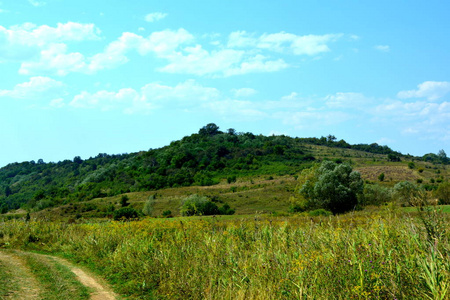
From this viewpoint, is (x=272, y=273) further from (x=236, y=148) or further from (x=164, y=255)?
(x=236, y=148)

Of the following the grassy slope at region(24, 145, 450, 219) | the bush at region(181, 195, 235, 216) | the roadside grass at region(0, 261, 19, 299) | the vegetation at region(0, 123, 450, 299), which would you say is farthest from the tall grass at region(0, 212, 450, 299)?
the grassy slope at region(24, 145, 450, 219)

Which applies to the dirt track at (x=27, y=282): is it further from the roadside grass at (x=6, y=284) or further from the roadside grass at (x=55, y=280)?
the roadside grass at (x=55, y=280)

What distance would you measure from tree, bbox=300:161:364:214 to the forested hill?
172 ft

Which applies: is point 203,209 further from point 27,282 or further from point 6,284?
point 6,284

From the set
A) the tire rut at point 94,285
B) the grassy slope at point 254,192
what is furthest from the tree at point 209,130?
the tire rut at point 94,285

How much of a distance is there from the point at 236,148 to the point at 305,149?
82.5ft

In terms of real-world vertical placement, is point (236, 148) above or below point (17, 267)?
above

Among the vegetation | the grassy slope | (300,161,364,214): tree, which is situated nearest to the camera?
the vegetation

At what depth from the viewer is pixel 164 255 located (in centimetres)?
953

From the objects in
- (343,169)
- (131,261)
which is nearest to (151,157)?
(343,169)

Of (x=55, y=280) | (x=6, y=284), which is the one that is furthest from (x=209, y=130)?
(x=6, y=284)

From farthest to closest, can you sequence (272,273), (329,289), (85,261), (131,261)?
1. (85,261)
2. (131,261)
3. (272,273)
4. (329,289)

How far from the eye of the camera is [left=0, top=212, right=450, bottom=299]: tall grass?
17.3ft

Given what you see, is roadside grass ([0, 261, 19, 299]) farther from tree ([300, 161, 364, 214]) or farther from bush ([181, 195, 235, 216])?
bush ([181, 195, 235, 216])
